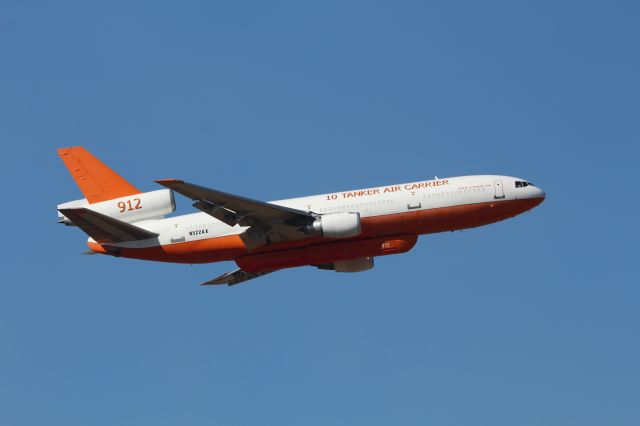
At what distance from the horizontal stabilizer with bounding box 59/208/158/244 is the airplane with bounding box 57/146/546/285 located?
0.19ft

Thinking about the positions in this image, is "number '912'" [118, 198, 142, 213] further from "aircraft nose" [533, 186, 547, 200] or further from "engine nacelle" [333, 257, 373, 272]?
"aircraft nose" [533, 186, 547, 200]

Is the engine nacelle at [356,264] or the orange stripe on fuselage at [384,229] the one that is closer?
the orange stripe on fuselage at [384,229]

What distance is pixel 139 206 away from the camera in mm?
67938

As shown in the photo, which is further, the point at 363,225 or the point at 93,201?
the point at 93,201

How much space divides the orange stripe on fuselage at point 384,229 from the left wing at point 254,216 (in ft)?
3.12

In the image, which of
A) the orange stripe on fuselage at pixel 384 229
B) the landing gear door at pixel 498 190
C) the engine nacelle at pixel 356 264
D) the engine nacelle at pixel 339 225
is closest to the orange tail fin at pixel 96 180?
the orange stripe on fuselage at pixel 384 229

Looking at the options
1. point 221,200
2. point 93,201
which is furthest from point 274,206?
point 93,201

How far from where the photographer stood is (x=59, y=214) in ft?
216

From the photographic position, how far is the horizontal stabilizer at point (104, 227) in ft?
210

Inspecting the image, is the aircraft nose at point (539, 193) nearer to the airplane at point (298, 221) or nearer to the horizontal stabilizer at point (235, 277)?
the airplane at point (298, 221)

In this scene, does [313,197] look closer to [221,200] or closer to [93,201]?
[221,200]

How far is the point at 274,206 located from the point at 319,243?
448cm

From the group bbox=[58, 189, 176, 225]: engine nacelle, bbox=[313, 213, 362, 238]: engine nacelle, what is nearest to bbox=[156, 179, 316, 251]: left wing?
bbox=[313, 213, 362, 238]: engine nacelle

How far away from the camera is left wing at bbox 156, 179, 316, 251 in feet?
205
